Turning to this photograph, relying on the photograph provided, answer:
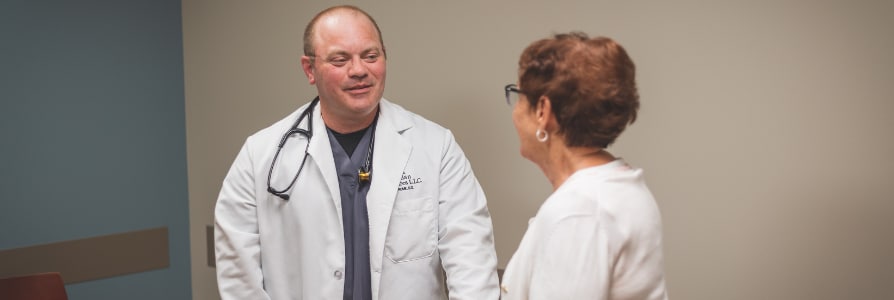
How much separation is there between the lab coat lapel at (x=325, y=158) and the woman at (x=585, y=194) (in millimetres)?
835

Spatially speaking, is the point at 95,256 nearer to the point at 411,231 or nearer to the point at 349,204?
the point at 349,204

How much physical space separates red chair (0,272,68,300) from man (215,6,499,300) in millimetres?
856

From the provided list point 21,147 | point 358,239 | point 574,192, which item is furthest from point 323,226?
point 21,147

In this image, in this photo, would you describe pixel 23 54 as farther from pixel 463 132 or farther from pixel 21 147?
pixel 463 132

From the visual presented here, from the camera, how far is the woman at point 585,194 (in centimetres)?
132

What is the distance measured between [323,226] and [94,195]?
66.1 inches

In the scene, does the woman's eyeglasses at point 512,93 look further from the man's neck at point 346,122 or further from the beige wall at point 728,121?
the beige wall at point 728,121

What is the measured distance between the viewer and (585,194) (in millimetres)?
1330

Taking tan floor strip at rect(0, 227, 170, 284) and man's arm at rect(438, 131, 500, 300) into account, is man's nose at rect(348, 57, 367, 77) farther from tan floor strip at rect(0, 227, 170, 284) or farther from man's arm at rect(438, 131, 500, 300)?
tan floor strip at rect(0, 227, 170, 284)

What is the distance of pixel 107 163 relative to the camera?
342cm

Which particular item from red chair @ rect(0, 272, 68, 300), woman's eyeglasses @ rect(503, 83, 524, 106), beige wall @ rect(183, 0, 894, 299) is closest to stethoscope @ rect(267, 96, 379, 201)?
beige wall @ rect(183, 0, 894, 299)

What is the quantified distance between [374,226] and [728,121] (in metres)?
0.98

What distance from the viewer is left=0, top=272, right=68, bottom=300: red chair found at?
8.84 ft

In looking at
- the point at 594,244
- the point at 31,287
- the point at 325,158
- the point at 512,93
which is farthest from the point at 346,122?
the point at 31,287
